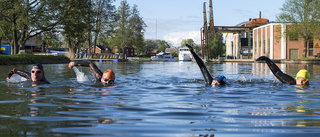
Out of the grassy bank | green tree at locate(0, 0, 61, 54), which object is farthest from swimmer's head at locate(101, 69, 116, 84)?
green tree at locate(0, 0, 61, 54)

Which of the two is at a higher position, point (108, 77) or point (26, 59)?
point (26, 59)

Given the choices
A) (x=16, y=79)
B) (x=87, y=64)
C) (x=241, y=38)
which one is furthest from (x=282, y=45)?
(x=16, y=79)

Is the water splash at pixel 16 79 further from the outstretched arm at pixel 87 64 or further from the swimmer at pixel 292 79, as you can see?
the swimmer at pixel 292 79

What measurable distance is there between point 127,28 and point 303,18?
49.4 metres

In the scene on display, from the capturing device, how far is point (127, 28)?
9488cm

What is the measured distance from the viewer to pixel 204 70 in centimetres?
1187

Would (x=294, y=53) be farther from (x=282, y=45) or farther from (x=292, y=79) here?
(x=292, y=79)

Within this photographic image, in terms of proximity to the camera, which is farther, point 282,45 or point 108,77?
point 282,45

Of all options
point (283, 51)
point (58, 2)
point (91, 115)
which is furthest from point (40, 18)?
point (283, 51)

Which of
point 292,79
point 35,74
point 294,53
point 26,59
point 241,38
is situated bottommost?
point 292,79

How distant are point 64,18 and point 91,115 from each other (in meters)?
40.4

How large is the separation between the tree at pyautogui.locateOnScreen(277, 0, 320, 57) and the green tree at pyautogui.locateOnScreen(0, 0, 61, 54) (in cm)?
3768

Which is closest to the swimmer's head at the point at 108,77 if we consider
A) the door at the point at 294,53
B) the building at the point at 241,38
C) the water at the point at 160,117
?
the water at the point at 160,117

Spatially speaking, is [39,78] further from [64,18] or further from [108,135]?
[64,18]
